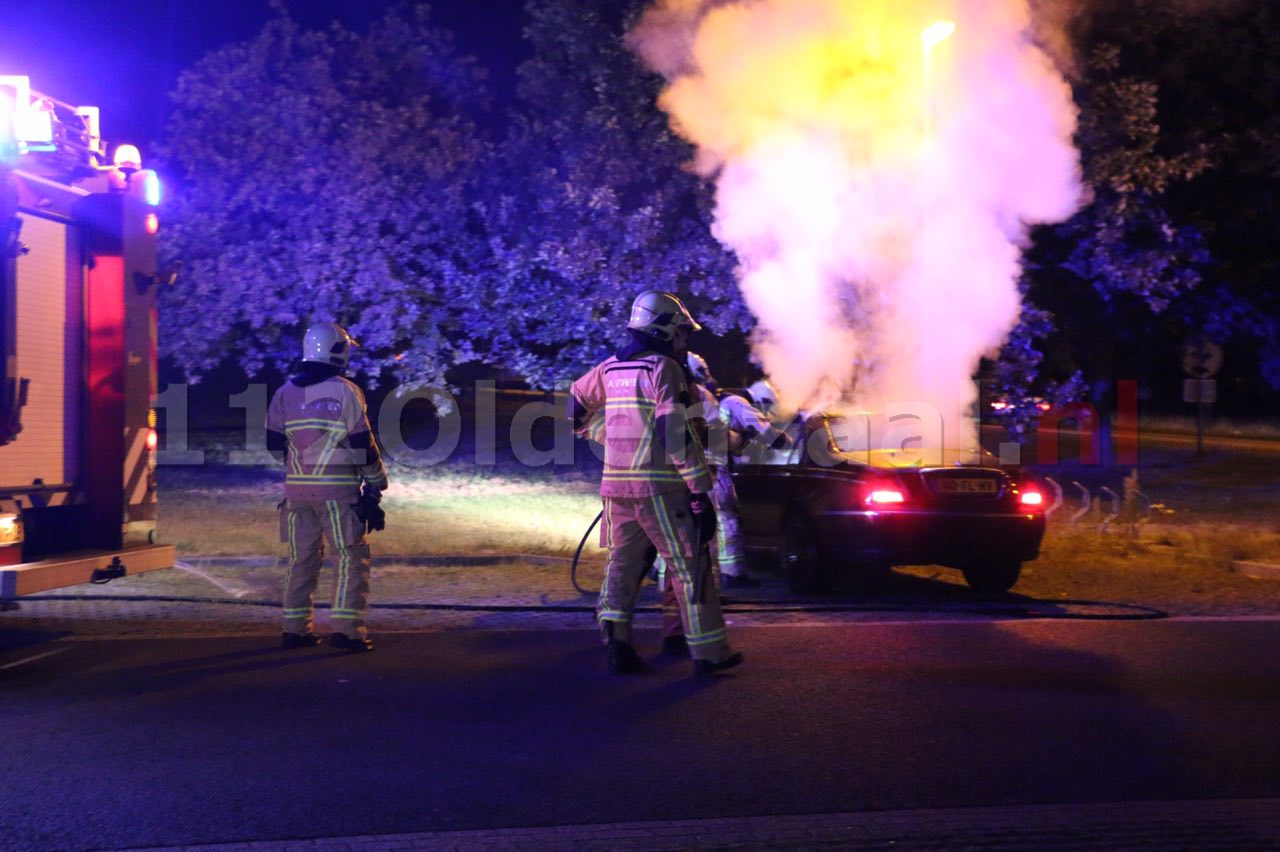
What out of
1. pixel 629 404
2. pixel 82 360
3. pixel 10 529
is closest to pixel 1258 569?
pixel 629 404

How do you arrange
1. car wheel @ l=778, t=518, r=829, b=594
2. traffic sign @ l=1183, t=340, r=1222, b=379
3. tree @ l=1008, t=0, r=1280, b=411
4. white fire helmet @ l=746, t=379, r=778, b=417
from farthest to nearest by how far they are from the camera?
traffic sign @ l=1183, t=340, r=1222, b=379
tree @ l=1008, t=0, r=1280, b=411
white fire helmet @ l=746, t=379, r=778, b=417
car wheel @ l=778, t=518, r=829, b=594

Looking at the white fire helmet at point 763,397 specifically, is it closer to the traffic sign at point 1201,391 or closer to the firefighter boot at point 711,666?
the firefighter boot at point 711,666

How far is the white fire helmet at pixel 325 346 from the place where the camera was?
23.9 ft

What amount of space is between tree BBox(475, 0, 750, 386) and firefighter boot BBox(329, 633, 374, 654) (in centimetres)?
721

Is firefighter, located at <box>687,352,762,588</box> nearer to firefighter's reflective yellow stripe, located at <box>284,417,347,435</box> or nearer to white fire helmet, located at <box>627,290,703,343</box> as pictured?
white fire helmet, located at <box>627,290,703,343</box>

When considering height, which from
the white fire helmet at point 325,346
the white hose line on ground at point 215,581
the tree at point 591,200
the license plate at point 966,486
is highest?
the tree at point 591,200

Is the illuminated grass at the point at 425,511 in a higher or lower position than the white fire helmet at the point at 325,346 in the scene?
lower

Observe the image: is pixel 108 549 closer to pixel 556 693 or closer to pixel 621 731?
pixel 556 693

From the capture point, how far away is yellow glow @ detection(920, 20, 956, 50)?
11.0 meters

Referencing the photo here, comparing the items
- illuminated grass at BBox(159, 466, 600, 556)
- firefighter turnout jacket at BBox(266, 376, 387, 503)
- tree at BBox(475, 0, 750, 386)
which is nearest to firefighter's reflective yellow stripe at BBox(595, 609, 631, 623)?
firefighter turnout jacket at BBox(266, 376, 387, 503)

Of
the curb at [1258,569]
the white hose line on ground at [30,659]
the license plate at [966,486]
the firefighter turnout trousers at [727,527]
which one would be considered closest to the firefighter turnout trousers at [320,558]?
the white hose line on ground at [30,659]

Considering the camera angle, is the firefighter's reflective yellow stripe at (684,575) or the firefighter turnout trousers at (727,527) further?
the firefighter turnout trousers at (727,527)

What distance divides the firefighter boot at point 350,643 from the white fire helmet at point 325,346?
4.98ft

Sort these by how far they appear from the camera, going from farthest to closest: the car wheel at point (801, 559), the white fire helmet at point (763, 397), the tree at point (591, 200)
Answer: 1. the tree at point (591, 200)
2. the white fire helmet at point (763, 397)
3. the car wheel at point (801, 559)
